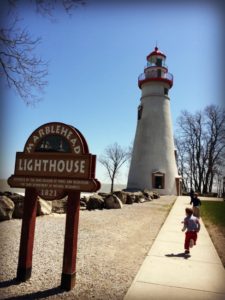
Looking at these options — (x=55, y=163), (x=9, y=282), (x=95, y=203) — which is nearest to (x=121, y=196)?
(x=95, y=203)

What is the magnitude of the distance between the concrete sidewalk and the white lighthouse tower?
79.2 feet

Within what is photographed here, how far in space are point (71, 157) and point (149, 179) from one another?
27636 millimetres

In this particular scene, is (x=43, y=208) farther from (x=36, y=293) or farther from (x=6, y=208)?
(x=36, y=293)

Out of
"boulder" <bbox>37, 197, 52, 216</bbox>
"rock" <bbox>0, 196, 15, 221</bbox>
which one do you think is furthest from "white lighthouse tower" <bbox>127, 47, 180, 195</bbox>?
"rock" <bbox>0, 196, 15, 221</bbox>

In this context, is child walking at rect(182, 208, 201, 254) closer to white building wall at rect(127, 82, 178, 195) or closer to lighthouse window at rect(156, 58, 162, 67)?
white building wall at rect(127, 82, 178, 195)

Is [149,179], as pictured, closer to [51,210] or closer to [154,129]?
[154,129]

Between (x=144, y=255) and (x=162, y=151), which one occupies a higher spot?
(x=162, y=151)

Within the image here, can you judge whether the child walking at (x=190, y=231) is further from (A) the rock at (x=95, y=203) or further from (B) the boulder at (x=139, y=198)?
(B) the boulder at (x=139, y=198)

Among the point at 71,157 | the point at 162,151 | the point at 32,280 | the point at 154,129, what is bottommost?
the point at 32,280

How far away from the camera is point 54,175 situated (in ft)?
19.5

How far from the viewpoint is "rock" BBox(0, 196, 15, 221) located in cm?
1134

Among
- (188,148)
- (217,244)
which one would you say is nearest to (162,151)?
(188,148)

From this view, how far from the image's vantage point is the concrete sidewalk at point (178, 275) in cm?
518

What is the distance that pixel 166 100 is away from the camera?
3538 cm
